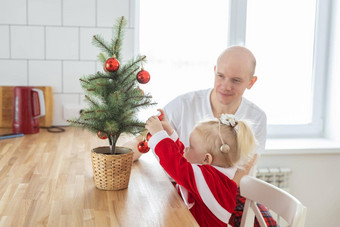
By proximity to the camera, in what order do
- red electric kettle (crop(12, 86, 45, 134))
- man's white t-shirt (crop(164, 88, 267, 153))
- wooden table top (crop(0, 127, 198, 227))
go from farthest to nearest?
red electric kettle (crop(12, 86, 45, 134)), man's white t-shirt (crop(164, 88, 267, 153)), wooden table top (crop(0, 127, 198, 227))

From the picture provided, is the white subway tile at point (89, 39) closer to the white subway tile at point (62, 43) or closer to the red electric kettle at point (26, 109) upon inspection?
the white subway tile at point (62, 43)

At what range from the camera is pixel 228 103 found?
5.66 ft

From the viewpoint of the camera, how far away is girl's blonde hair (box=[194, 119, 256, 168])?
50.8 inches

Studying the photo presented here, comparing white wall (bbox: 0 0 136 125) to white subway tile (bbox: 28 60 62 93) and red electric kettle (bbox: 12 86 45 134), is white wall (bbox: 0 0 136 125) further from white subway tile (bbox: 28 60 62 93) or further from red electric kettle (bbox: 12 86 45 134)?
red electric kettle (bbox: 12 86 45 134)

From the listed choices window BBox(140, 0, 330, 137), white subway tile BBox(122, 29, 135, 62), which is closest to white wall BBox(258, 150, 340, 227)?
window BBox(140, 0, 330, 137)

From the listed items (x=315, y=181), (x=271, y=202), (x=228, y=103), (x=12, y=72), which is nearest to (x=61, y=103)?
(x=12, y=72)

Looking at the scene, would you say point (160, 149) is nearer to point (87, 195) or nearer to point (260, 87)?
point (87, 195)

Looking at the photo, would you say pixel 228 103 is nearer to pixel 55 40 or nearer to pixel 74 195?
pixel 74 195

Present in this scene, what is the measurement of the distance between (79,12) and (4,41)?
1.37 feet

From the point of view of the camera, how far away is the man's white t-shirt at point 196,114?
176cm

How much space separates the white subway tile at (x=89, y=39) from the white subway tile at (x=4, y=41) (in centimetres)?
38

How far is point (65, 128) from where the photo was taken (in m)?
2.14

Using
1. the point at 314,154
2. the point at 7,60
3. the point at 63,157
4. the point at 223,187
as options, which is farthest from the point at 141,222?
the point at 314,154

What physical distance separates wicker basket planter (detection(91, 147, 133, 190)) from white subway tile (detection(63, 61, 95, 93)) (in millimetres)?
1122
